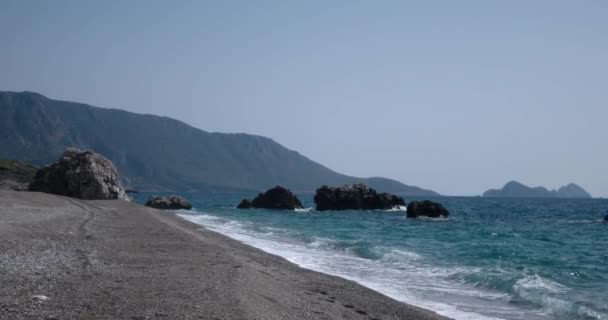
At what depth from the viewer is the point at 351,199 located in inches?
2849

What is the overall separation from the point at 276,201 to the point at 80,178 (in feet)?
88.5

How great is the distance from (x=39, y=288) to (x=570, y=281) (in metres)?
13.8

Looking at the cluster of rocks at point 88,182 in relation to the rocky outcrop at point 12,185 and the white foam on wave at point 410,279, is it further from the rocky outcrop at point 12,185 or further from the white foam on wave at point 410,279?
the white foam on wave at point 410,279

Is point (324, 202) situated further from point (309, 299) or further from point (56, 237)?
point (309, 299)

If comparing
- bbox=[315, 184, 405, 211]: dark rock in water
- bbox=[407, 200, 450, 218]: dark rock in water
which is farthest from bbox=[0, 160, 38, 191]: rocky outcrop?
bbox=[407, 200, 450, 218]: dark rock in water

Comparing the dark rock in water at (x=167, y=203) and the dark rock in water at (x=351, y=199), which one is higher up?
the dark rock in water at (x=351, y=199)

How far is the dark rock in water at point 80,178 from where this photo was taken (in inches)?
2051

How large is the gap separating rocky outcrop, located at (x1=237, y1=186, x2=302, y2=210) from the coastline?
180 ft

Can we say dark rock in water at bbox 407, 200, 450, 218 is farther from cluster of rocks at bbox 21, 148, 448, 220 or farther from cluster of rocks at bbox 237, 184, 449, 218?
cluster of rocks at bbox 237, 184, 449, 218

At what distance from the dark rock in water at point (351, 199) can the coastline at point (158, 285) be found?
53961 millimetres

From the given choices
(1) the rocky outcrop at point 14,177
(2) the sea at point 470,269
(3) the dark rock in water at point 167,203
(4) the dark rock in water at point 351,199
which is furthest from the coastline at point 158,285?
(4) the dark rock in water at point 351,199

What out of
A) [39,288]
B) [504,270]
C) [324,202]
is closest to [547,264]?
[504,270]

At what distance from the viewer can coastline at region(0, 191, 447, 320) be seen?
868cm

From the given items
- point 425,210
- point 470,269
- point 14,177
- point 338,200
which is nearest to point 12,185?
point 14,177
